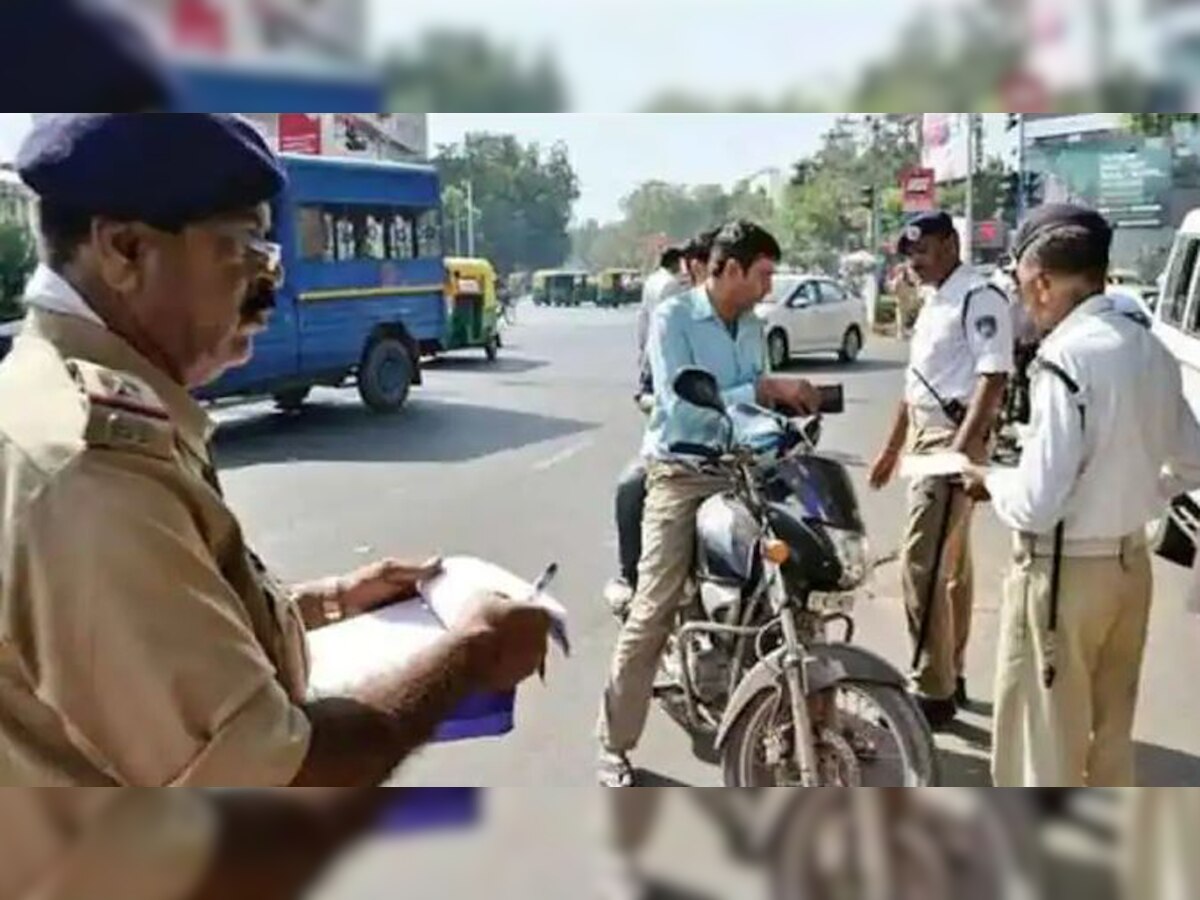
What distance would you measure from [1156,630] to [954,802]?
72 cm

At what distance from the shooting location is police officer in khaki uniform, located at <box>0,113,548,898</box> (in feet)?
2.41

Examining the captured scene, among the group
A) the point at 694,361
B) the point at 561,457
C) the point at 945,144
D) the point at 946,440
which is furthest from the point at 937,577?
the point at 945,144

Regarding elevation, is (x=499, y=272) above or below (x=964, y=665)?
above

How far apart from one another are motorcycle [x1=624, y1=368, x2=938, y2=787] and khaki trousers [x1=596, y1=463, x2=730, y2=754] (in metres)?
0.02

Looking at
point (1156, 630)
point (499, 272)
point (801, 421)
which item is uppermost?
point (499, 272)

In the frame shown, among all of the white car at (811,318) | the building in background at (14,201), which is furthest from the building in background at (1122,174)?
the building in background at (14,201)

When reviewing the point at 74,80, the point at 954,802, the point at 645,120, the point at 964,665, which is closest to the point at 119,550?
the point at 74,80

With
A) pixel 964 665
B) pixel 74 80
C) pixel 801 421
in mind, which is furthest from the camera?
pixel 964 665

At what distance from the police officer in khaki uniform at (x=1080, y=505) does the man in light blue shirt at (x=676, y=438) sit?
350mm

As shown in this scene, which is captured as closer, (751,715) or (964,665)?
(751,715)

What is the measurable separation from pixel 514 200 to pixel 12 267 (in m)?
0.58

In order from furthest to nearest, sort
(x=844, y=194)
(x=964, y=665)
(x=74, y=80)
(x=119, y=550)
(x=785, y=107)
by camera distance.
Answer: (x=964, y=665) → (x=844, y=194) → (x=785, y=107) → (x=74, y=80) → (x=119, y=550)

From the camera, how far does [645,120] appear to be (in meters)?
1.18

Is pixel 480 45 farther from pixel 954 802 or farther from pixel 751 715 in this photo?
pixel 751 715
